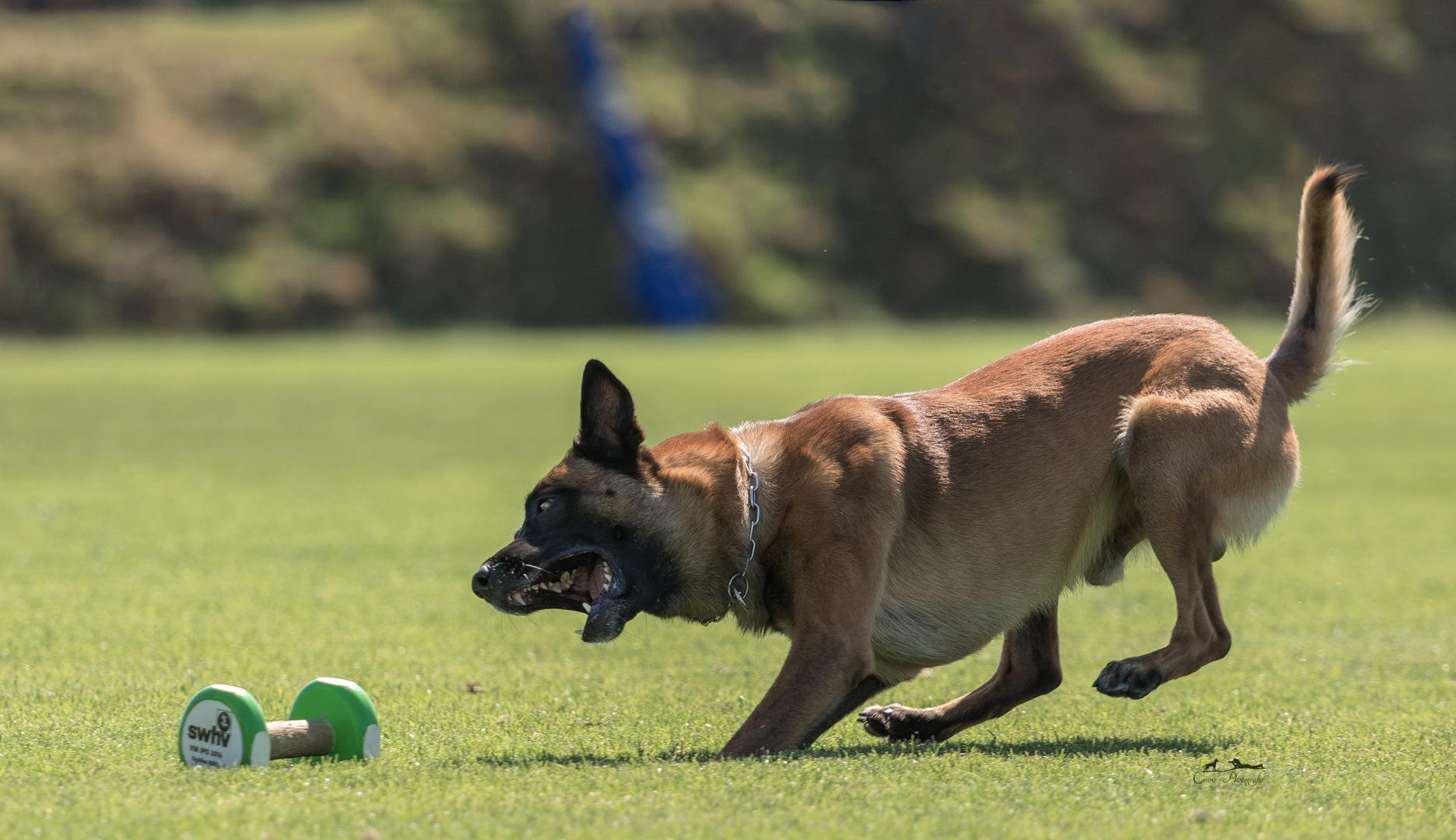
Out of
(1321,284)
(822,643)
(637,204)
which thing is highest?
(637,204)

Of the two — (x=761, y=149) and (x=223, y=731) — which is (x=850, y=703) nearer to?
(x=223, y=731)

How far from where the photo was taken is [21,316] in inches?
1187

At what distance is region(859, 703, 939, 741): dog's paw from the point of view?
5.18 metres

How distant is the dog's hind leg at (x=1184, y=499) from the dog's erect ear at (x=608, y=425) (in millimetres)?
1679

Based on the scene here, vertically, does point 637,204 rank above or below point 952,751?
above

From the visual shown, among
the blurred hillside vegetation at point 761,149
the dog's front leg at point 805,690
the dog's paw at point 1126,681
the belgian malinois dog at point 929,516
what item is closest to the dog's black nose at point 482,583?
the belgian malinois dog at point 929,516

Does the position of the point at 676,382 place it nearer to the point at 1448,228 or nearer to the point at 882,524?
the point at 882,524

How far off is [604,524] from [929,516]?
105 centimetres

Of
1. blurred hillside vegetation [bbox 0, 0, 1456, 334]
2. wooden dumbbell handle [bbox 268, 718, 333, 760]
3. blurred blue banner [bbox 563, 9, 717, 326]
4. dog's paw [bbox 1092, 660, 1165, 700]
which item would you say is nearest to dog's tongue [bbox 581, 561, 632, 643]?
wooden dumbbell handle [bbox 268, 718, 333, 760]

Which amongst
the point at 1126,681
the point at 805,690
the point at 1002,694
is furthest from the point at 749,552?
the point at 1126,681

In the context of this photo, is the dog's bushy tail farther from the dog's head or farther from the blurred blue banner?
the blurred blue banner

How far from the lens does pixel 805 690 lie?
458 cm

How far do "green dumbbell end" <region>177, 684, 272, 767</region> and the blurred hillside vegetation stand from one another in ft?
93.6

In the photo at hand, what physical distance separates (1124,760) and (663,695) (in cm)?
179
